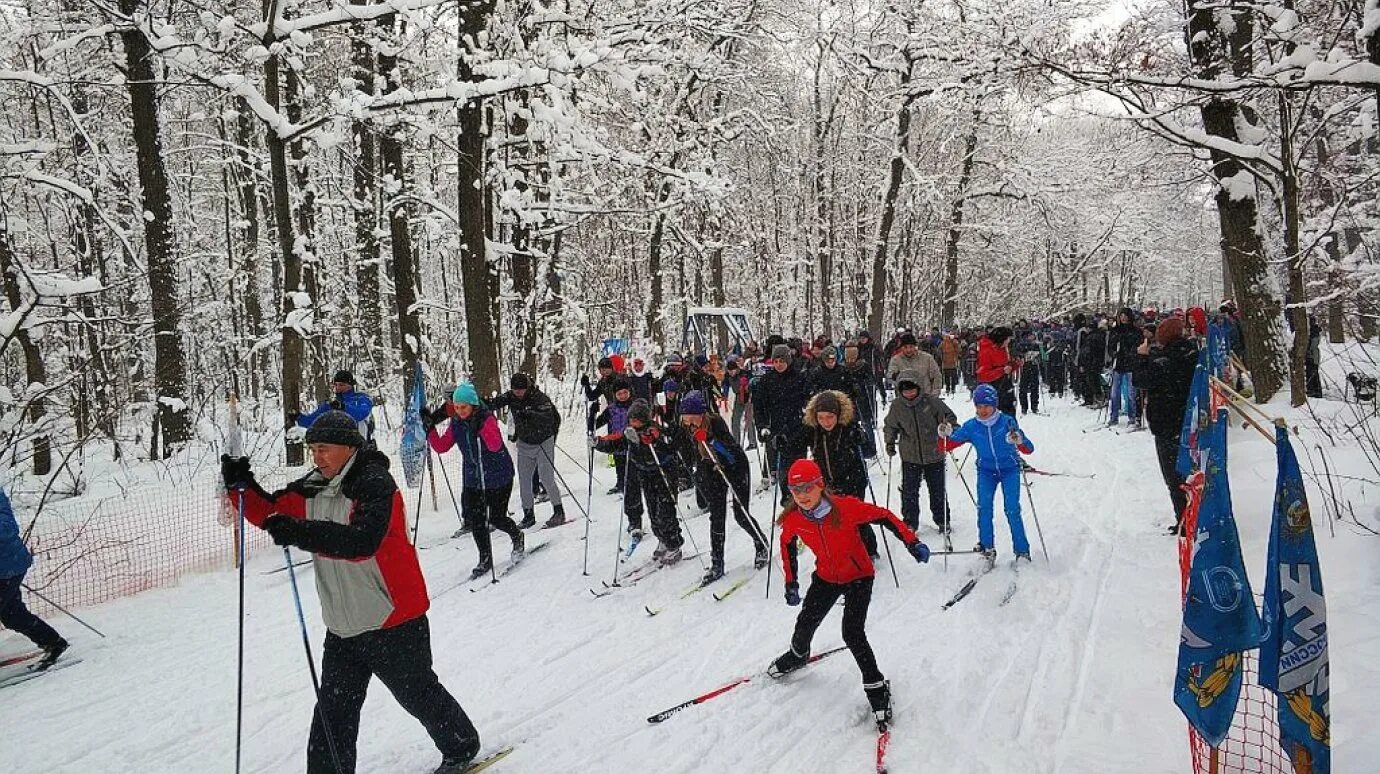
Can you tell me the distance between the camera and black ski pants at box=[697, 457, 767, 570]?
24.2 feet

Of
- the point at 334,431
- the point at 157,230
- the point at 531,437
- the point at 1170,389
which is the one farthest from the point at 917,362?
the point at 157,230

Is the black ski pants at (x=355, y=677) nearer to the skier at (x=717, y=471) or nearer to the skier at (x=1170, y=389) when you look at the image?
the skier at (x=717, y=471)

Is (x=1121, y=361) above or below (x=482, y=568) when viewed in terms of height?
above

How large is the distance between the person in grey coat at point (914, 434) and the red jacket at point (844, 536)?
2.89 meters

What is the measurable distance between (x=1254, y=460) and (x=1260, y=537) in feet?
6.19

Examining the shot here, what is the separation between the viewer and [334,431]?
3645 mm

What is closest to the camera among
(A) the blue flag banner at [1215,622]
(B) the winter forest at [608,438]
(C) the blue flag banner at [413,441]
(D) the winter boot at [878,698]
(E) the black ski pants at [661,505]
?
(A) the blue flag banner at [1215,622]

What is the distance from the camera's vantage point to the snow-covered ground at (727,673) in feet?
14.0

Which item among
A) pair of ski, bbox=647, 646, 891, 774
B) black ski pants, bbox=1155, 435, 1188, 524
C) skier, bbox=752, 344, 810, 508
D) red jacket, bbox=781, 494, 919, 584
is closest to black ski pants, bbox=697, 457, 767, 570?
skier, bbox=752, 344, 810, 508

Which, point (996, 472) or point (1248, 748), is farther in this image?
point (996, 472)

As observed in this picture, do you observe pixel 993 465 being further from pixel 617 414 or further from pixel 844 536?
pixel 617 414

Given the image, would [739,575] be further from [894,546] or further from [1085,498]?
[1085,498]

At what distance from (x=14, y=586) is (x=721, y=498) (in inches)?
228

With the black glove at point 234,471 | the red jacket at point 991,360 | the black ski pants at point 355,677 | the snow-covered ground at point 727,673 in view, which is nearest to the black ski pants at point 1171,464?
the snow-covered ground at point 727,673
